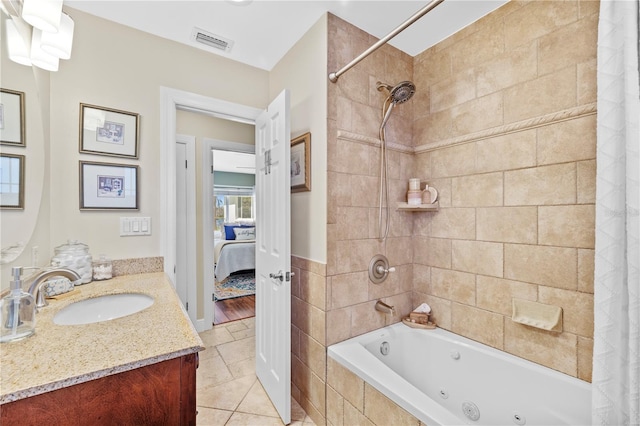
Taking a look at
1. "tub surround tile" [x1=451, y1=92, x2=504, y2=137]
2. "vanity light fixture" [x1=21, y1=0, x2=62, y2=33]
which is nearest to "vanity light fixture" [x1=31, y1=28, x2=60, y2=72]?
"vanity light fixture" [x1=21, y1=0, x2=62, y2=33]

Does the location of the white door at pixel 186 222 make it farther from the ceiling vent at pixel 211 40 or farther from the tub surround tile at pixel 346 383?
the tub surround tile at pixel 346 383

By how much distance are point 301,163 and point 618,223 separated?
153 cm

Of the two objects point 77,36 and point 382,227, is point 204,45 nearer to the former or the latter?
point 77,36

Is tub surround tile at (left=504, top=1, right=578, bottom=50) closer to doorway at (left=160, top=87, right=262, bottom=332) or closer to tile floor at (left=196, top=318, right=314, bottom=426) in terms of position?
doorway at (left=160, top=87, right=262, bottom=332)

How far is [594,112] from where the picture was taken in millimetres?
1265

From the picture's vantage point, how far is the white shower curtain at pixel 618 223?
2.87ft

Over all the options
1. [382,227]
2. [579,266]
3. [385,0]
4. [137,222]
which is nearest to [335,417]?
[382,227]

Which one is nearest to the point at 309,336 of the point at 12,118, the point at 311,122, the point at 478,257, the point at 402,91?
the point at 478,257

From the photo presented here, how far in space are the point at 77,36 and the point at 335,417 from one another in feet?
8.61

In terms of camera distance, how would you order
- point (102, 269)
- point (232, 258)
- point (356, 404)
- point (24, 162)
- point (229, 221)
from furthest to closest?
point (229, 221), point (232, 258), point (102, 269), point (356, 404), point (24, 162)

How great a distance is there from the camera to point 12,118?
96 cm

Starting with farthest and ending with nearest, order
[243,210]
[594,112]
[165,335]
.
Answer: [243,210]
[594,112]
[165,335]

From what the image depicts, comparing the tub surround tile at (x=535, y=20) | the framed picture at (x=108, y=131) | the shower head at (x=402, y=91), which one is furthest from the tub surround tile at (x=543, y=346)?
the framed picture at (x=108, y=131)

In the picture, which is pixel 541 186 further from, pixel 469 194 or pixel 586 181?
pixel 469 194
